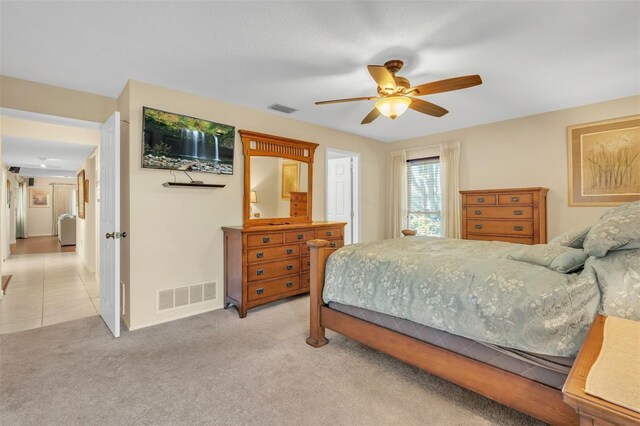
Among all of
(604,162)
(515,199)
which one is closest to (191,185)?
(515,199)

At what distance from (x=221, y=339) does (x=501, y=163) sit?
440 centimetres

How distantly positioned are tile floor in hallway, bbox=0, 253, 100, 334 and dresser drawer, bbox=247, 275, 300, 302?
1847 mm

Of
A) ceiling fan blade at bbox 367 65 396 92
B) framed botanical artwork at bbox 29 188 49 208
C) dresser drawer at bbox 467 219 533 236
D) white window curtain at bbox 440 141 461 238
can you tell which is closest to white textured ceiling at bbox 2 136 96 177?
framed botanical artwork at bbox 29 188 49 208

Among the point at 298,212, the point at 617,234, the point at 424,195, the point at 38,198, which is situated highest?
the point at 38,198

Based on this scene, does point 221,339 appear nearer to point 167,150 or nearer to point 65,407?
point 65,407

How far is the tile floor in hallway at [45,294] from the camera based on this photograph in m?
3.34

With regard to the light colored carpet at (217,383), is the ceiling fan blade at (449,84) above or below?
above

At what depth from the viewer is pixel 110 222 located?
302cm

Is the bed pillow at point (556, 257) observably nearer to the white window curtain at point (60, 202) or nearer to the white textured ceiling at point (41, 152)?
the white textured ceiling at point (41, 152)

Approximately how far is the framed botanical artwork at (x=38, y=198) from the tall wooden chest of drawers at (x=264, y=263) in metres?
12.3

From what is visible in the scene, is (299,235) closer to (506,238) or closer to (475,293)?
(475,293)

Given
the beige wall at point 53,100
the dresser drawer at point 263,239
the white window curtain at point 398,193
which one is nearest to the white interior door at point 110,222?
the beige wall at point 53,100

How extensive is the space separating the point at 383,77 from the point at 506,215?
277cm

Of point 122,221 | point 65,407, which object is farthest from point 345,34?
point 65,407
